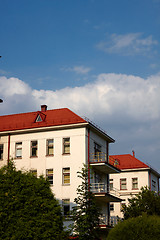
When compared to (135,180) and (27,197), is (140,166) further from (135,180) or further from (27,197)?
(27,197)

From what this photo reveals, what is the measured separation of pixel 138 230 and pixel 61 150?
1801 centimetres

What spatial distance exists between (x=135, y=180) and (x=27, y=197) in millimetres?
32979

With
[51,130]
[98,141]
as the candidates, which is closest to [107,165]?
[98,141]

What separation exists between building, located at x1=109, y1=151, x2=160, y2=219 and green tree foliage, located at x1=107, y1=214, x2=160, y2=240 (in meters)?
31.4

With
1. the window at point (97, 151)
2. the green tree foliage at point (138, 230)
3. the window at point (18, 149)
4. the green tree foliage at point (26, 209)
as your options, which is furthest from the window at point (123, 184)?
the green tree foliage at point (138, 230)

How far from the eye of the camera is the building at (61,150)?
43906 mm

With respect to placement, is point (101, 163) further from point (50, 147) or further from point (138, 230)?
point (138, 230)

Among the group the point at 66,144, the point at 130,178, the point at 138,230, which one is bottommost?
the point at 138,230

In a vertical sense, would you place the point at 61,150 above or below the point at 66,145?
below

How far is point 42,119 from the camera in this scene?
4762cm

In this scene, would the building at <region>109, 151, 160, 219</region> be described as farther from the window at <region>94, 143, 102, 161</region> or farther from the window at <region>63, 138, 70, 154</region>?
the window at <region>63, 138, 70, 154</region>

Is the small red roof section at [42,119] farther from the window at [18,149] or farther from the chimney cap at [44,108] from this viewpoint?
the window at [18,149]

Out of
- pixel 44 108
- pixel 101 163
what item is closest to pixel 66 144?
pixel 101 163

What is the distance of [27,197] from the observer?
3144 cm
